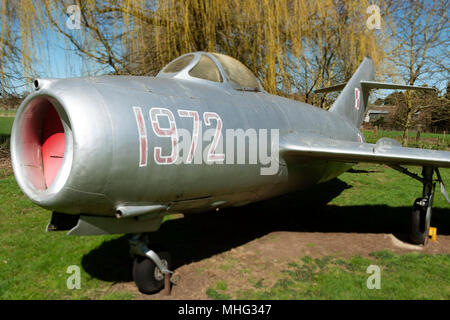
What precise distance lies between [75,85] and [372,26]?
10.1 metres

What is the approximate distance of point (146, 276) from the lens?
11.1ft

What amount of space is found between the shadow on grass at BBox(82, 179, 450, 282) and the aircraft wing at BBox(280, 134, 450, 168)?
1856mm

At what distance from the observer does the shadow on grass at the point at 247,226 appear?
4344 mm

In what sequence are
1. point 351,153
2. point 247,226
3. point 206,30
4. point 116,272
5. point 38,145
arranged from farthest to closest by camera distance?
point 206,30, point 247,226, point 351,153, point 116,272, point 38,145

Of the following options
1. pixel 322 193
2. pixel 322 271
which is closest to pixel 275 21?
pixel 322 193

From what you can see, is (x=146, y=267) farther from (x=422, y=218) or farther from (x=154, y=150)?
(x=422, y=218)

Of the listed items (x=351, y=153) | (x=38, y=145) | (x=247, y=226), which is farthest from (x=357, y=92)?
(x=38, y=145)

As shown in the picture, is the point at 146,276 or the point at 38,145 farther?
the point at 146,276

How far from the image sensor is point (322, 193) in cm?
898

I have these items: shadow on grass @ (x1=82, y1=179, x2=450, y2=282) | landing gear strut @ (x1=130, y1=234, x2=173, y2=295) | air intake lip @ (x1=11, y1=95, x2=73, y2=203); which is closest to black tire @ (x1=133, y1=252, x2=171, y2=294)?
landing gear strut @ (x1=130, y1=234, x2=173, y2=295)

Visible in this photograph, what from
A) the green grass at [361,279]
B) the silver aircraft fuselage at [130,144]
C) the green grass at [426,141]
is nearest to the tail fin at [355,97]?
the green grass at [361,279]

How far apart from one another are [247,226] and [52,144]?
157 inches

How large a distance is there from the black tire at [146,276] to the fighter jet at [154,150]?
0.01 metres
